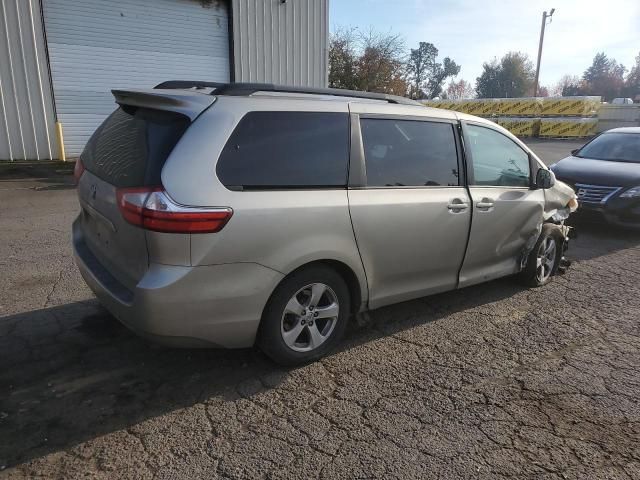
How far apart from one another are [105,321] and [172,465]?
1794 millimetres

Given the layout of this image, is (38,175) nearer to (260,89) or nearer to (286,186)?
(260,89)

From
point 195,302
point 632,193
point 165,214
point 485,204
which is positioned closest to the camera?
point 165,214

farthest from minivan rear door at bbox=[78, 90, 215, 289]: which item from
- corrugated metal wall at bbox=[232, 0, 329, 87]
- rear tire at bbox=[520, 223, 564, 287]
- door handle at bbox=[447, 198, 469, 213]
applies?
corrugated metal wall at bbox=[232, 0, 329, 87]

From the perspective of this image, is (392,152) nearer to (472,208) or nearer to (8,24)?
(472,208)

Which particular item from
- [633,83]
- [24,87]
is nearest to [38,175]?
[24,87]

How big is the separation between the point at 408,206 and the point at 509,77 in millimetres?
83227

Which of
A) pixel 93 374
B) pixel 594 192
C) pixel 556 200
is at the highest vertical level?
pixel 556 200

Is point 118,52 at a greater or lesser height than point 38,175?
greater

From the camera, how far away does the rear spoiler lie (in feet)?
9.33

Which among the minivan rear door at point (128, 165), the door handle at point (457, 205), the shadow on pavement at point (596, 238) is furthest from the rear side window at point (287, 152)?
the shadow on pavement at point (596, 238)

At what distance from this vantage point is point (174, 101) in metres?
2.92

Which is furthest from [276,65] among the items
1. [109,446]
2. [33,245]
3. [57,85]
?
[109,446]

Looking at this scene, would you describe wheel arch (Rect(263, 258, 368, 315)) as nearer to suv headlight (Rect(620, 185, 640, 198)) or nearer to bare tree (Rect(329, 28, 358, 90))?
suv headlight (Rect(620, 185, 640, 198))

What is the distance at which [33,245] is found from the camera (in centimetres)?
588
